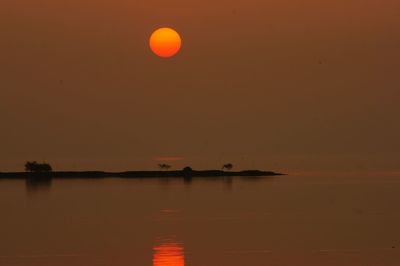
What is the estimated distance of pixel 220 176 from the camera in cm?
16825

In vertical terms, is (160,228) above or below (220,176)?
below

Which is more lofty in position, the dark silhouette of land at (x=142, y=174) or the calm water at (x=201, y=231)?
the dark silhouette of land at (x=142, y=174)

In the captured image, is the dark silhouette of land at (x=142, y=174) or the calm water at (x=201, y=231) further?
the dark silhouette of land at (x=142, y=174)

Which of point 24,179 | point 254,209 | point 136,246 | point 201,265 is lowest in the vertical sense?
point 201,265

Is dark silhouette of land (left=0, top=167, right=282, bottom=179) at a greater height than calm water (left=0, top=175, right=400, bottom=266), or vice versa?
dark silhouette of land (left=0, top=167, right=282, bottom=179)

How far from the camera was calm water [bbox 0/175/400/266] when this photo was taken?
42.1 meters

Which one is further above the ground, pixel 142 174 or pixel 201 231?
pixel 142 174

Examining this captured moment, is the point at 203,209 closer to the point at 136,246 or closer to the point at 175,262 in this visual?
the point at 136,246

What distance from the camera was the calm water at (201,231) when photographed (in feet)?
138

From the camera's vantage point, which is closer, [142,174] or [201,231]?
[201,231]

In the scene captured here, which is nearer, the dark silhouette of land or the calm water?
the calm water

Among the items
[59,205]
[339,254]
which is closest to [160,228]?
[339,254]

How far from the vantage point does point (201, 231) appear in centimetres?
5397

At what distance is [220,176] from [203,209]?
95.4m
